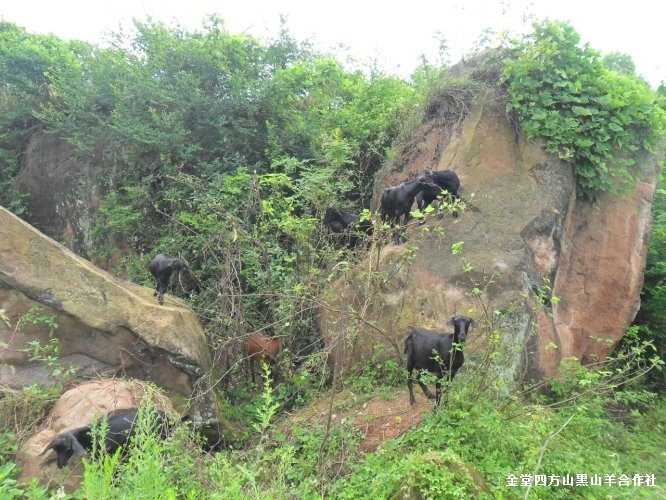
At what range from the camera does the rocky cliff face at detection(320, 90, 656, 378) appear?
6.66m

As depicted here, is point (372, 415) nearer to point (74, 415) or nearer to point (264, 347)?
point (264, 347)

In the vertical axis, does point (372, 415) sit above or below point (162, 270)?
below

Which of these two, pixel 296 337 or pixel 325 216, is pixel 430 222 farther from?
pixel 296 337

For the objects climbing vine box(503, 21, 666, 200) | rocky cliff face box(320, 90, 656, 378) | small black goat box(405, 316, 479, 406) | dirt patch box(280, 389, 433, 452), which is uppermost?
climbing vine box(503, 21, 666, 200)

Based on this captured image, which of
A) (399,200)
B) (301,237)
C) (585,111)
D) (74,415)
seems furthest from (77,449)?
(585,111)

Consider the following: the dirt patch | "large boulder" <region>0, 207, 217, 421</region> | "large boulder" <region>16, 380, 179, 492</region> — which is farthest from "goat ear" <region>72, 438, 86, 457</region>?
the dirt patch

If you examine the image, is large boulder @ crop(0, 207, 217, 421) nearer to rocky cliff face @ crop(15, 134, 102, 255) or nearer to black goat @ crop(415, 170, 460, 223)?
black goat @ crop(415, 170, 460, 223)

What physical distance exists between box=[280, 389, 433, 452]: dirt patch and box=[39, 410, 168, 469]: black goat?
1784 millimetres

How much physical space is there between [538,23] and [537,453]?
6.94 metres

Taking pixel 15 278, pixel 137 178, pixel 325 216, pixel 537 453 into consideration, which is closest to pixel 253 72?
pixel 137 178

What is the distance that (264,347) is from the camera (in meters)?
7.61

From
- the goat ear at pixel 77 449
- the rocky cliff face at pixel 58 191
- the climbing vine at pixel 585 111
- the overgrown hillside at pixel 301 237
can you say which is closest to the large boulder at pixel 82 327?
the overgrown hillside at pixel 301 237

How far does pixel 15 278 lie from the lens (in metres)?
6.48

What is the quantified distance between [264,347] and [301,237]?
1.86m
